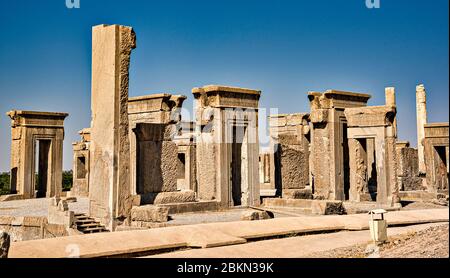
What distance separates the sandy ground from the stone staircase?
5157mm

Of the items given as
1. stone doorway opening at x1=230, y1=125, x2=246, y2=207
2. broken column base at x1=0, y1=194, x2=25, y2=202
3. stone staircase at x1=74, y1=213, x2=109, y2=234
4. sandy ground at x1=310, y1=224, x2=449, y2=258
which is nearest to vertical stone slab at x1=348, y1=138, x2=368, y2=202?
stone doorway opening at x1=230, y1=125, x2=246, y2=207

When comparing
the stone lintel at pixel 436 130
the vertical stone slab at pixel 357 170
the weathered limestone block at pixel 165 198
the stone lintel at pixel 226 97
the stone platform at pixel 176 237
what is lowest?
the stone platform at pixel 176 237

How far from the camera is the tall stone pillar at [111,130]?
35.6 ft

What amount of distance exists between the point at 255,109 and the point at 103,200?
7247 millimetres

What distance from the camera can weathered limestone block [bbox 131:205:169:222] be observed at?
1148cm

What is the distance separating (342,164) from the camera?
62.4 ft

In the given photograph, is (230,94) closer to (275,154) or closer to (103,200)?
(275,154)

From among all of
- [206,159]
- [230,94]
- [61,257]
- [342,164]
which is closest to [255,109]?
[230,94]

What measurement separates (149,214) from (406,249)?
654 cm

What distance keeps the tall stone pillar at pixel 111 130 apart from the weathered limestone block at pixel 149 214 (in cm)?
52

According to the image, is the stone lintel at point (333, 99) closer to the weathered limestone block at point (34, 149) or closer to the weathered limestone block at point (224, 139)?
the weathered limestone block at point (224, 139)

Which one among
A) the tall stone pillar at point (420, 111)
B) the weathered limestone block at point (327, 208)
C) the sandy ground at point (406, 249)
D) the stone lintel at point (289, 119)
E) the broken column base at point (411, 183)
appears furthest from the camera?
the tall stone pillar at point (420, 111)

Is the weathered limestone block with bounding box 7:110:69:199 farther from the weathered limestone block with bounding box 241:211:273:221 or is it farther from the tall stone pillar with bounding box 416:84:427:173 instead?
the tall stone pillar with bounding box 416:84:427:173

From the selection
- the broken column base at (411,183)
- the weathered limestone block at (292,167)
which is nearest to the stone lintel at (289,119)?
the weathered limestone block at (292,167)
